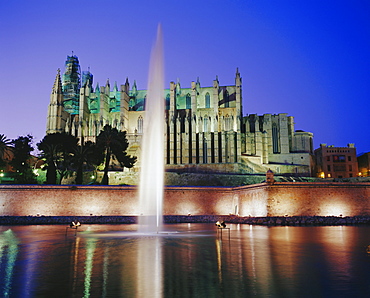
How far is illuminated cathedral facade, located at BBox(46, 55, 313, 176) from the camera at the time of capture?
2093 inches

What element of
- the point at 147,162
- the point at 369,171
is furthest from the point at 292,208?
the point at 369,171

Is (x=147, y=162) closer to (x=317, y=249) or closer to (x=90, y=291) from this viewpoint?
(x=317, y=249)

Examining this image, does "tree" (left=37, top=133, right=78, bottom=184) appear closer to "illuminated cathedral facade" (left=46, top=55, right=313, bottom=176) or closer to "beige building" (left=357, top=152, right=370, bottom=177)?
"illuminated cathedral facade" (left=46, top=55, right=313, bottom=176)

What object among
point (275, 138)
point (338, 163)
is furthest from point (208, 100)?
point (338, 163)

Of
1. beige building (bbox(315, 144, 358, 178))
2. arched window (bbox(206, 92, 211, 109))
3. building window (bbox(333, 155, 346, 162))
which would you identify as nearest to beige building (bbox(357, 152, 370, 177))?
beige building (bbox(315, 144, 358, 178))

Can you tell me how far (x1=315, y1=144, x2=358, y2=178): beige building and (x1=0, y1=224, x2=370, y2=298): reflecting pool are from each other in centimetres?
5001

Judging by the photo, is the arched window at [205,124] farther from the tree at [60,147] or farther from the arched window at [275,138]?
the tree at [60,147]

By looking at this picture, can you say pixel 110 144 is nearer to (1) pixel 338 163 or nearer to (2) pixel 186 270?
(2) pixel 186 270

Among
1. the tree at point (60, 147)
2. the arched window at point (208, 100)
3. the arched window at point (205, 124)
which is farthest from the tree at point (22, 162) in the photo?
the arched window at point (208, 100)

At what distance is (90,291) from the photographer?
6832 millimetres

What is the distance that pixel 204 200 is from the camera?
33469 millimetres

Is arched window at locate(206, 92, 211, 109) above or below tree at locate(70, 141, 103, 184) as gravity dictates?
above

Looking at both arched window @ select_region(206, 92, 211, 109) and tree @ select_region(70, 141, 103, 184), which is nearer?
tree @ select_region(70, 141, 103, 184)

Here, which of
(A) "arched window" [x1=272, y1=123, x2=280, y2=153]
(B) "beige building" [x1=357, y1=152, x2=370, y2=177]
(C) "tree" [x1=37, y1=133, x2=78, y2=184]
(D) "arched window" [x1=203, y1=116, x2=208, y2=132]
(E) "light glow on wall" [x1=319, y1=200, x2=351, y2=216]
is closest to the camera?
(E) "light glow on wall" [x1=319, y1=200, x2=351, y2=216]
